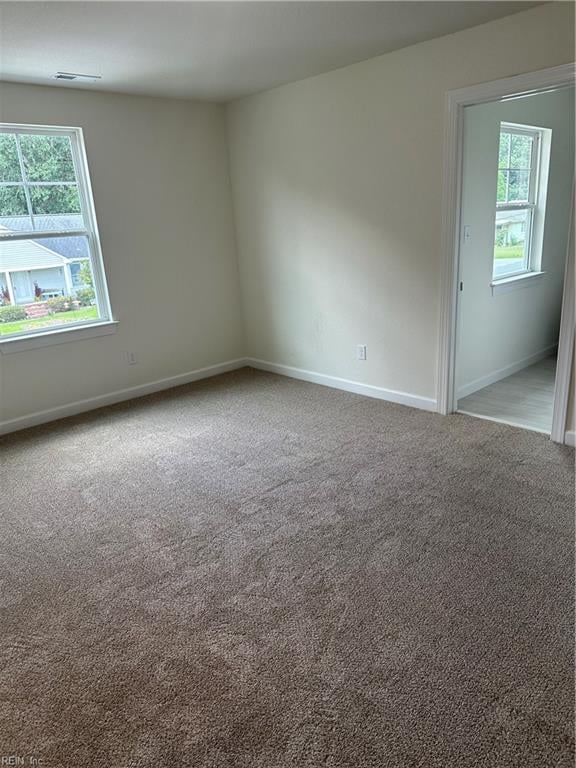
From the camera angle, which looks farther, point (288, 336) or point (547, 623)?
point (288, 336)

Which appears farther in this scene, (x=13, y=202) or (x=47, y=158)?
(x=47, y=158)

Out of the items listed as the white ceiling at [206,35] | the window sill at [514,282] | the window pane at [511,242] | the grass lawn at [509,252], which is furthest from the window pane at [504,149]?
the white ceiling at [206,35]

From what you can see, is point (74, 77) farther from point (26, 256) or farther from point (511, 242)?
point (511, 242)

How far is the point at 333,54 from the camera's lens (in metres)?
3.49

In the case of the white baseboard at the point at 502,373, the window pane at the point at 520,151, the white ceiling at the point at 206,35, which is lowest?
the white baseboard at the point at 502,373

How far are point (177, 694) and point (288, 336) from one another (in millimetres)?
3625

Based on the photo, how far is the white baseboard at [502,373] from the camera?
14.4ft

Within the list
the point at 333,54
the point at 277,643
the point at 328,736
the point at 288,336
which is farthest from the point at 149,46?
the point at 328,736

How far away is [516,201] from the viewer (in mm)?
4637

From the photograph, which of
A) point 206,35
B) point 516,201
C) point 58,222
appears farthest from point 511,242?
point 58,222

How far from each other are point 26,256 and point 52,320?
1.72 ft

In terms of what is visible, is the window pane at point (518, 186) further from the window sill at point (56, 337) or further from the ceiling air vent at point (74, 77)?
the window sill at point (56, 337)

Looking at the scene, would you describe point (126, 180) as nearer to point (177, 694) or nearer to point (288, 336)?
point (288, 336)

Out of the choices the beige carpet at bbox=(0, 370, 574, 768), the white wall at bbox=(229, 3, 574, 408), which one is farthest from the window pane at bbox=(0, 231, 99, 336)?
the white wall at bbox=(229, 3, 574, 408)
